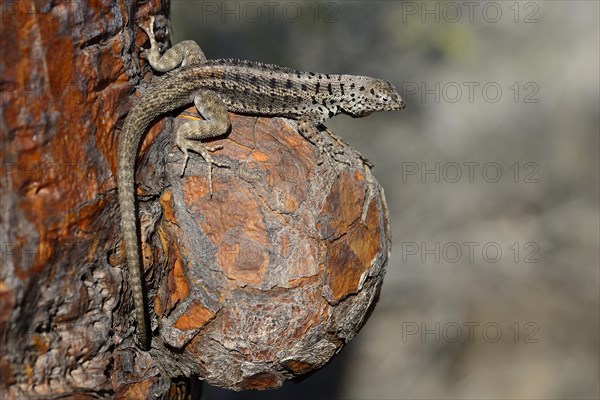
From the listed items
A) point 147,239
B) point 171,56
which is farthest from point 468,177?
point 147,239

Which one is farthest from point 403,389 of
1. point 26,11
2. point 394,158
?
point 26,11

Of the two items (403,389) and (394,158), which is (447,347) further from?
(394,158)

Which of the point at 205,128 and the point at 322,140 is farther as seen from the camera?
the point at 322,140

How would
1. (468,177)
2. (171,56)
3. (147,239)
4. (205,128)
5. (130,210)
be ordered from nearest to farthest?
(130,210)
(147,239)
(205,128)
(171,56)
(468,177)

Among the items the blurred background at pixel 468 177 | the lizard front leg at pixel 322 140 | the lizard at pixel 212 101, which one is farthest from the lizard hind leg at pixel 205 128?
the blurred background at pixel 468 177

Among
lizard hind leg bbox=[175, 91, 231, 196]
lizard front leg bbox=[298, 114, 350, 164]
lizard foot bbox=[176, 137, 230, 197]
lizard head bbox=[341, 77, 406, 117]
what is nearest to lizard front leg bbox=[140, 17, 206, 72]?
lizard hind leg bbox=[175, 91, 231, 196]

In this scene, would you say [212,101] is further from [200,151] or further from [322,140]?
[322,140]

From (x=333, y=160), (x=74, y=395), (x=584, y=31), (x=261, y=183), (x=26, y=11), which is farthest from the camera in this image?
(x=584, y=31)
